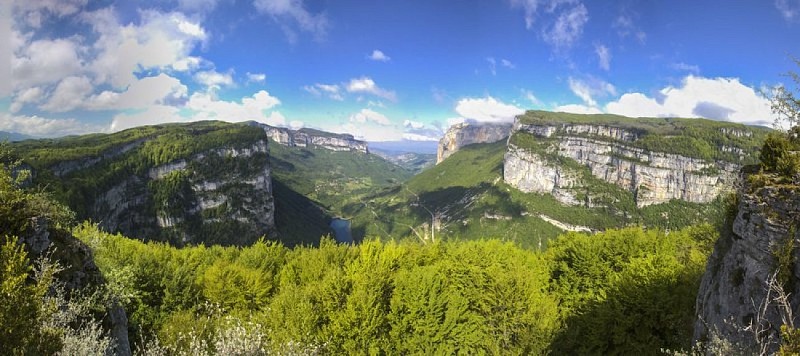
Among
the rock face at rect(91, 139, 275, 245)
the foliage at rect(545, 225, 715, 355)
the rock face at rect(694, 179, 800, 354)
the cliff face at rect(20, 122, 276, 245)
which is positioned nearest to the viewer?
the rock face at rect(694, 179, 800, 354)

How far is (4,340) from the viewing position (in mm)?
11148

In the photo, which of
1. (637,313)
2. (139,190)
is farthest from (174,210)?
(637,313)

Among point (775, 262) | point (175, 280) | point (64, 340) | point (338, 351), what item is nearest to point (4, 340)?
point (64, 340)

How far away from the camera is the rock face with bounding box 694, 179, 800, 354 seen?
11.3 meters

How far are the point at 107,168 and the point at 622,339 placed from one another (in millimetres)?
189726

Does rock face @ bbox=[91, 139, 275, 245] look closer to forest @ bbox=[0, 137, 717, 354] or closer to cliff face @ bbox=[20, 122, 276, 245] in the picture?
cliff face @ bbox=[20, 122, 276, 245]

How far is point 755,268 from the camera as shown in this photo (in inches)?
501

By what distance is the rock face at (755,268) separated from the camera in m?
11.3

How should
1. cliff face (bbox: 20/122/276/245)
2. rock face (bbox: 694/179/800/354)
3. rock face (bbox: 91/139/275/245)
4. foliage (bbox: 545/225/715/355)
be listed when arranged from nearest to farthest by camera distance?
rock face (bbox: 694/179/800/354) < foliage (bbox: 545/225/715/355) < cliff face (bbox: 20/122/276/245) < rock face (bbox: 91/139/275/245)

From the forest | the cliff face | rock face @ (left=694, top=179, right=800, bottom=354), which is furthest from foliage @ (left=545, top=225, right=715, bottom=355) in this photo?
the cliff face

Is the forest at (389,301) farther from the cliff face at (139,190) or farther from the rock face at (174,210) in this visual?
the rock face at (174,210)

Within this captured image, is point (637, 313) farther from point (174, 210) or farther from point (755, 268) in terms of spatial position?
point (174, 210)

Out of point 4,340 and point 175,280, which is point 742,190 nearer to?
point 4,340

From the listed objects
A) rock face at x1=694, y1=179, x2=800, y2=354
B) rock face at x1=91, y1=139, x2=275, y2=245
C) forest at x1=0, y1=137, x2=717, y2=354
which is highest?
rock face at x1=694, y1=179, x2=800, y2=354
